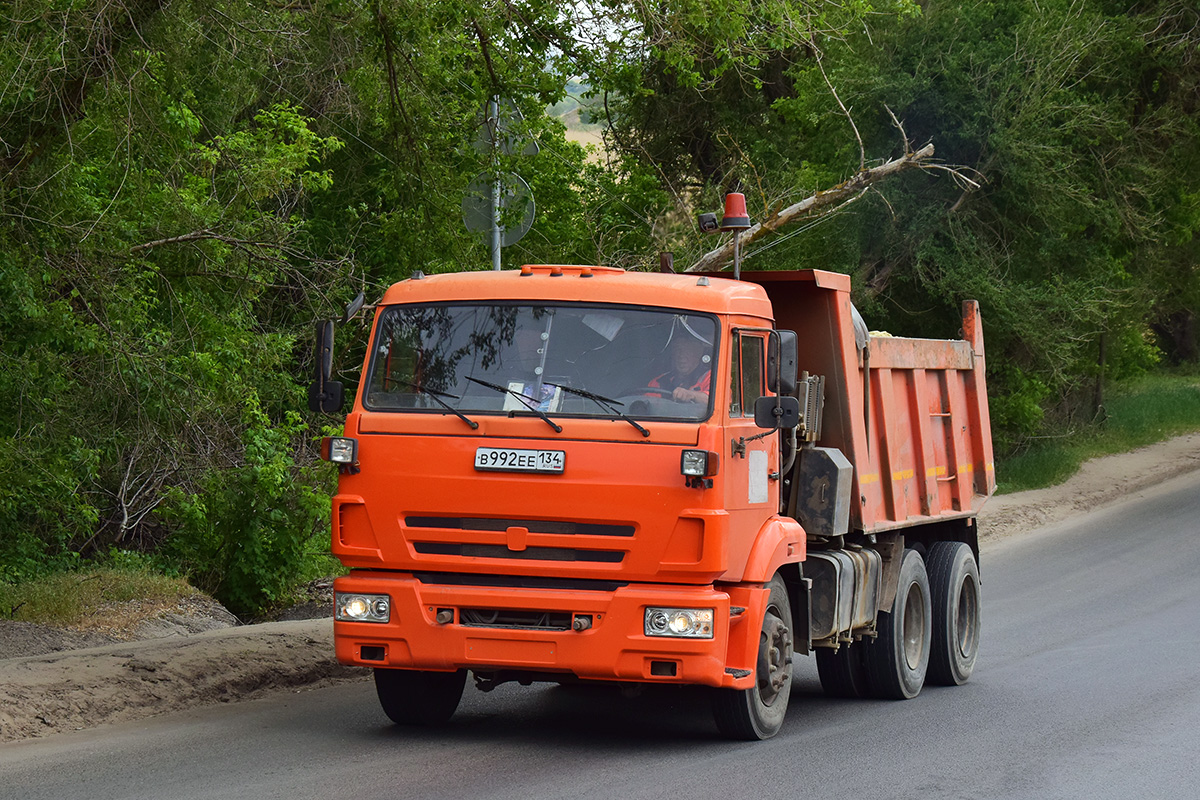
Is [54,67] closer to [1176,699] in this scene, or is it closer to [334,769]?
[334,769]

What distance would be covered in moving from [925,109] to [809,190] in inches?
130

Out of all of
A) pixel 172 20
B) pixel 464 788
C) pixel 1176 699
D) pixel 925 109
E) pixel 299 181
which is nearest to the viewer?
pixel 464 788

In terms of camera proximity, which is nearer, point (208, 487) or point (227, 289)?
point (227, 289)

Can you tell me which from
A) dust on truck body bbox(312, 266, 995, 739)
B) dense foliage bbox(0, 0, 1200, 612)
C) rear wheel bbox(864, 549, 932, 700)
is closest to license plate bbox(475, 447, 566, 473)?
dust on truck body bbox(312, 266, 995, 739)

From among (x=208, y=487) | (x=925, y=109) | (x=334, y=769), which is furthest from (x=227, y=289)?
(x=925, y=109)

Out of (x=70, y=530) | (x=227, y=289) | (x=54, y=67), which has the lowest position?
(x=70, y=530)

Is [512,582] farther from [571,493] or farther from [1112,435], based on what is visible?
[1112,435]

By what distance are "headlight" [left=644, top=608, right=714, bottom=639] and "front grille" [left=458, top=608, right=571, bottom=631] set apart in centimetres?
49

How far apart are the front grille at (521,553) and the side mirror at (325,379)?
3.27 ft

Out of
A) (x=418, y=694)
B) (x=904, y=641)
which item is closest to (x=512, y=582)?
(x=418, y=694)

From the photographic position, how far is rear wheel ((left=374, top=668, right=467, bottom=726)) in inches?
329

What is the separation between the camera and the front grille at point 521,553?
7441 mm

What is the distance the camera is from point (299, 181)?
17.2 m

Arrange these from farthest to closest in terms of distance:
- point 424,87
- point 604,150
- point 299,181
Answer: point 604,150 < point 299,181 < point 424,87
